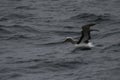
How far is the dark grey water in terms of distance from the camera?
1781 cm

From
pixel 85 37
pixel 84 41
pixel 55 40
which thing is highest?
pixel 85 37

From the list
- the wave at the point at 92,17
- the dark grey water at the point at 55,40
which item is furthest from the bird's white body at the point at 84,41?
the wave at the point at 92,17

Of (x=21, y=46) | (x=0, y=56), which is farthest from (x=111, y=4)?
(x=0, y=56)

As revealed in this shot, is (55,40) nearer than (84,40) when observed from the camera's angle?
No

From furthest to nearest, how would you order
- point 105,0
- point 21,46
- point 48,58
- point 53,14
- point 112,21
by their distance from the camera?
point 105,0
point 53,14
point 112,21
point 21,46
point 48,58

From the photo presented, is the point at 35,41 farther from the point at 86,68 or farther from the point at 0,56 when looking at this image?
the point at 86,68

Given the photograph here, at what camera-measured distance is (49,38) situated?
23.1 m

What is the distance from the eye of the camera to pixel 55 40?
74.3 feet

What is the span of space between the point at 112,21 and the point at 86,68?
25.4ft

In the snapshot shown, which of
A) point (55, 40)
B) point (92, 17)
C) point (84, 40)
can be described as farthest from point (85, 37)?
point (92, 17)

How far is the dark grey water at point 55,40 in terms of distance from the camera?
17812mm

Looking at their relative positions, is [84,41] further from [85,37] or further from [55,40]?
[55,40]

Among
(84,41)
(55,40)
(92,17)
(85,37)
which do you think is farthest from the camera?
(92,17)

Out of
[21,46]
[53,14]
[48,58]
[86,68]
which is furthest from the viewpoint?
[53,14]
